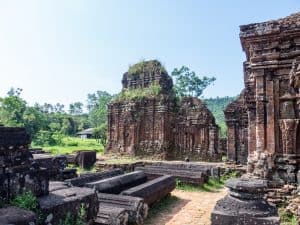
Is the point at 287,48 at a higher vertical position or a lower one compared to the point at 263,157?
higher

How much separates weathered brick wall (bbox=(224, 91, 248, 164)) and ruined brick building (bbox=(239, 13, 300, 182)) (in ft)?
20.9

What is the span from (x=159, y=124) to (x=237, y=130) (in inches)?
249

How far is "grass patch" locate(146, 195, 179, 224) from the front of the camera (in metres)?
7.37

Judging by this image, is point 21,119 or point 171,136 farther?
point 21,119

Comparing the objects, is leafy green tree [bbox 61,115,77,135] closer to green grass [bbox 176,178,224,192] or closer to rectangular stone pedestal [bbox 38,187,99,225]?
green grass [bbox 176,178,224,192]

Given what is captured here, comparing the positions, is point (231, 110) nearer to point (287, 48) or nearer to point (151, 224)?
point (287, 48)

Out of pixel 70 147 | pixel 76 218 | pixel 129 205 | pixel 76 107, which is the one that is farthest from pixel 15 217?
pixel 76 107

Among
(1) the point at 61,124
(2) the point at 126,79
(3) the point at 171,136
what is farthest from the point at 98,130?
(3) the point at 171,136

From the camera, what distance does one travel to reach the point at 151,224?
6.63 m

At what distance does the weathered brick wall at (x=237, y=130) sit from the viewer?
44.5ft

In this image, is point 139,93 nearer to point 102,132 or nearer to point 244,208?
point 244,208

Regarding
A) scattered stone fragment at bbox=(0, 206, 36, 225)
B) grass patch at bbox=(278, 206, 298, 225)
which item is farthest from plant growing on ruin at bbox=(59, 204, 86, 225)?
grass patch at bbox=(278, 206, 298, 225)

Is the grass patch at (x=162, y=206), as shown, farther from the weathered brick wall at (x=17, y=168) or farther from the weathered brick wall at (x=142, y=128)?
the weathered brick wall at (x=142, y=128)

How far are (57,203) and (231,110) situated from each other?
1122 centimetres
